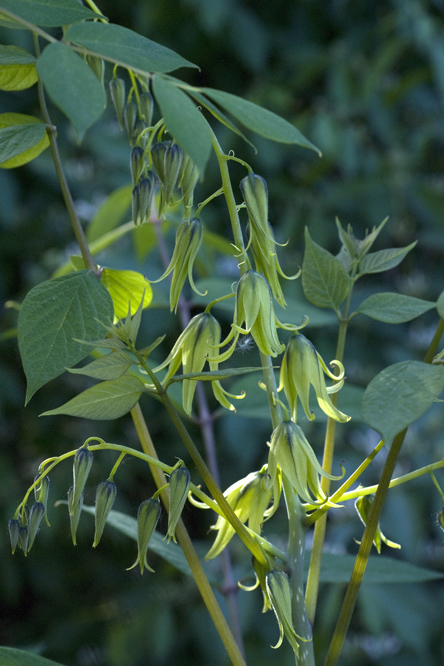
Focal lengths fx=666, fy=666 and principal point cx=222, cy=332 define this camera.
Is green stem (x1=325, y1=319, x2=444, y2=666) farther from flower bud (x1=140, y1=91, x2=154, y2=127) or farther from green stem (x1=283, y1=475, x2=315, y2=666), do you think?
flower bud (x1=140, y1=91, x2=154, y2=127)

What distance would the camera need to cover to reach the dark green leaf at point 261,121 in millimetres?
193

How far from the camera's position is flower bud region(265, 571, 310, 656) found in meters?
0.23

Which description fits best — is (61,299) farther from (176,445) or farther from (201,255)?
(176,445)

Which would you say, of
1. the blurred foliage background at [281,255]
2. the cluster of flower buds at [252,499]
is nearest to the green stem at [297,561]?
the cluster of flower buds at [252,499]

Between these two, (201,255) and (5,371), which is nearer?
(201,255)

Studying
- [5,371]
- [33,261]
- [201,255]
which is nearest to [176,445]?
[5,371]

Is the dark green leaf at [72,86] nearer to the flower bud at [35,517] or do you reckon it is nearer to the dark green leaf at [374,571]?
the flower bud at [35,517]

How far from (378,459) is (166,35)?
855 mm

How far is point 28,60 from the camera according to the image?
23 centimetres

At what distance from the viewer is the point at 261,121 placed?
0.20m

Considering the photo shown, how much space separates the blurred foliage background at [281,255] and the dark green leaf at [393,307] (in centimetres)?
73

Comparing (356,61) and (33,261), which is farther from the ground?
(356,61)

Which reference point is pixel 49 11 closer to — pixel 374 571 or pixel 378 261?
pixel 378 261

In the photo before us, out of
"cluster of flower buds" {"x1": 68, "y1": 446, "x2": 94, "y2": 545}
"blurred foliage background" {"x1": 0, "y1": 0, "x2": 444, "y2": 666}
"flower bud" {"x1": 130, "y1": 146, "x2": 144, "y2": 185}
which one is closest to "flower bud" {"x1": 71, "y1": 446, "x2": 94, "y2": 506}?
"cluster of flower buds" {"x1": 68, "y1": 446, "x2": 94, "y2": 545}
